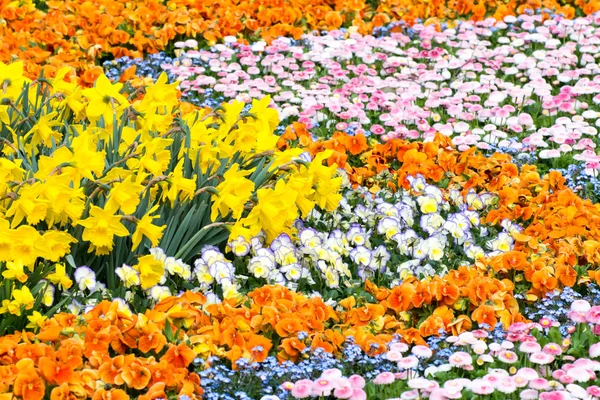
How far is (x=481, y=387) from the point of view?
265 centimetres

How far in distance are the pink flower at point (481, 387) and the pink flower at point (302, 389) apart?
44cm

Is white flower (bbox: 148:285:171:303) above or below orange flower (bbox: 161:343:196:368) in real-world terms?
below

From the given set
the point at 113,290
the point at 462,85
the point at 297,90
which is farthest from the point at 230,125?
the point at 462,85

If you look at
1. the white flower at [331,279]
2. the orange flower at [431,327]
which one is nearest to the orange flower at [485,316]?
the orange flower at [431,327]

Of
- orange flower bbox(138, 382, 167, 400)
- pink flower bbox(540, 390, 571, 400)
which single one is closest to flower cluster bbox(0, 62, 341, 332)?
orange flower bbox(138, 382, 167, 400)

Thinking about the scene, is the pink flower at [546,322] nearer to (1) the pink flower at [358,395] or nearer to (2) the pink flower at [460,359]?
(2) the pink flower at [460,359]

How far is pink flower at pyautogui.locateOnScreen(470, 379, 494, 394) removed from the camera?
8.64 ft

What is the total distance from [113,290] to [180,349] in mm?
668

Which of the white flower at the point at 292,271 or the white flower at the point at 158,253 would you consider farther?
the white flower at the point at 292,271

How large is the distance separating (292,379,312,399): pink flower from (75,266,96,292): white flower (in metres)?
0.93

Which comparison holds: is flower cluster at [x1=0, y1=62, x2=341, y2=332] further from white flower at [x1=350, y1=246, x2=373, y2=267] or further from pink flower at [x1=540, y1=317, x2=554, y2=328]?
pink flower at [x1=540, y1=317, x2=554, y2=328]

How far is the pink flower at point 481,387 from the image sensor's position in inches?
104

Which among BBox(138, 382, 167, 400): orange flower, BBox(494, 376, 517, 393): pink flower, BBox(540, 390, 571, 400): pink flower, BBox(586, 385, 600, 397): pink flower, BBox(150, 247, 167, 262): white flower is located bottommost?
BBox(138, 382, 167, 400): orange flower

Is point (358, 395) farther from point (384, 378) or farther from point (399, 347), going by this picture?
point (399, 347)
